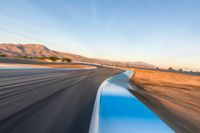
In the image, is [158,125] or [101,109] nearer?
[158,125]

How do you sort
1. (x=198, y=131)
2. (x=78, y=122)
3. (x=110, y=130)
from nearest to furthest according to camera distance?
(x=110, y=130)
(x=78, y=122)
(x=198, y=131)

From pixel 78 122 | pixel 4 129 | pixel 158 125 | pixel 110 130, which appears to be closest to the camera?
pixel 4 129

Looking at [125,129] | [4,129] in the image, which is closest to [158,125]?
[125,129]

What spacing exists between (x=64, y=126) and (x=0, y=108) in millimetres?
2079

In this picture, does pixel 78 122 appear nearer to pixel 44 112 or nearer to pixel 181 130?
pixel 44 112

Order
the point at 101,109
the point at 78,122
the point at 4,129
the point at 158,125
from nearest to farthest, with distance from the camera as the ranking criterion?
the point at 4,129, the point at 78,122, the point at 158,125, the point at 101,109

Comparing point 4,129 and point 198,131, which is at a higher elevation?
point 4,129

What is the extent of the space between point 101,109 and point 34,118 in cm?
203

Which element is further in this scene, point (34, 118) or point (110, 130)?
point (34, 118)

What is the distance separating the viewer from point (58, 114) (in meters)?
4.36

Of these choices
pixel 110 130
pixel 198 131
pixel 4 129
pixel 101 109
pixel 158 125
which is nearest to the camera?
pixel 4 129

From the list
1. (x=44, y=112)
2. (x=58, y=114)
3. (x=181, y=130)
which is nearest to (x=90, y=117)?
(x=58, y=114)

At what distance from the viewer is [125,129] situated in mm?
3662

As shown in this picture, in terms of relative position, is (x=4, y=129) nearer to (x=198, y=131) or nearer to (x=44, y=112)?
(x=44, y=112)
